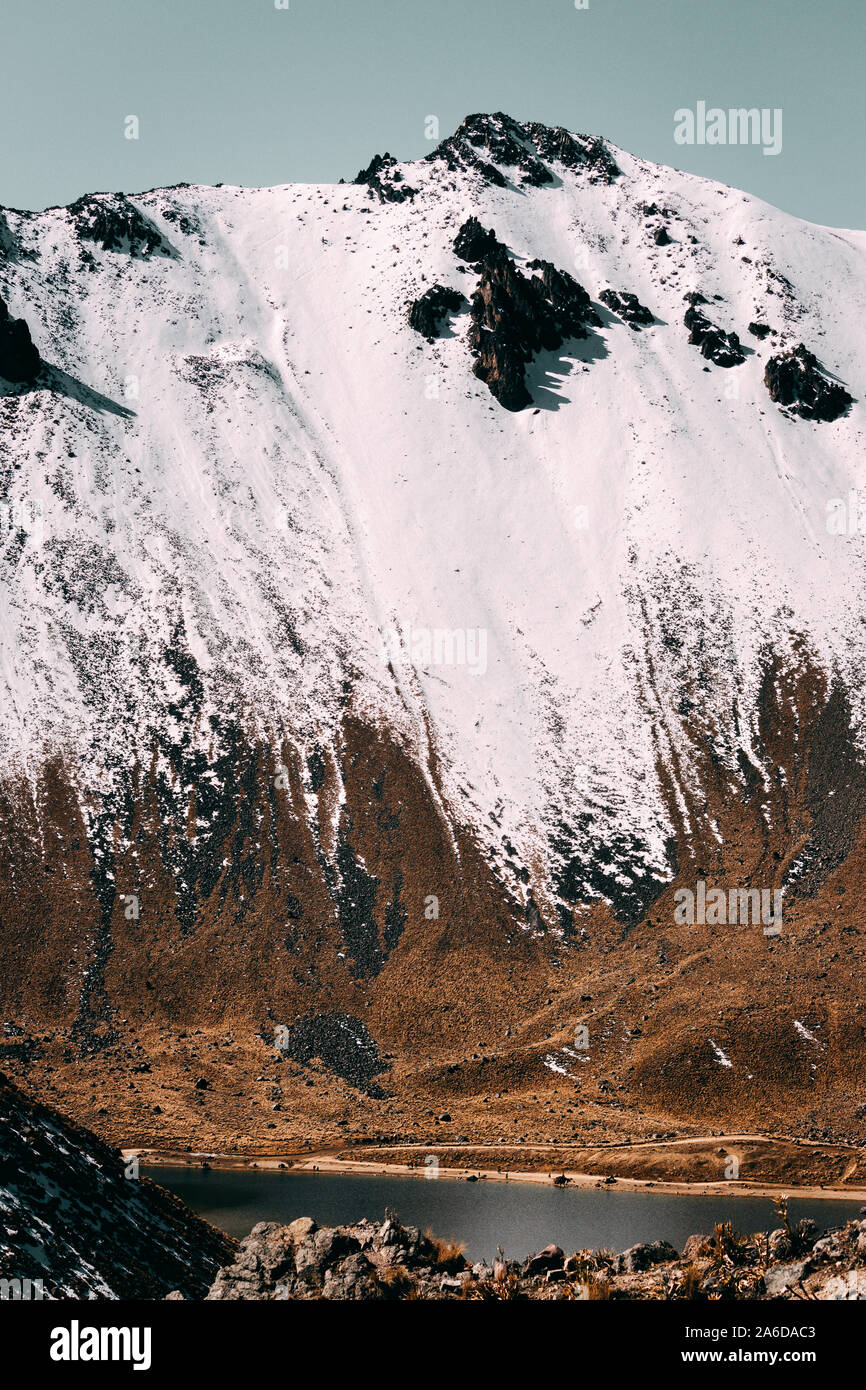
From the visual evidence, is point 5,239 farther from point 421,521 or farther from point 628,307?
point 628,307

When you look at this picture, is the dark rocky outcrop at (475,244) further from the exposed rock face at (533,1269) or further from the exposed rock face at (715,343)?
the exposed rock face at (533,1269)

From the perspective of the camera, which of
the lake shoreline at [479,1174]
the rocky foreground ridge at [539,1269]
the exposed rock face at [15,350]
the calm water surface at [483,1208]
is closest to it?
the rocky foreground ridge at [539,1269]

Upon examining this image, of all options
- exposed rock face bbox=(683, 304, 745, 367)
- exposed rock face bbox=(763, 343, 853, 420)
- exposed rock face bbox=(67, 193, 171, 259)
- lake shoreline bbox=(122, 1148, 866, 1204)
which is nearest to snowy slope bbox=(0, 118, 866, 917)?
exposed rock face bbox=(67, 193, 171, 259)

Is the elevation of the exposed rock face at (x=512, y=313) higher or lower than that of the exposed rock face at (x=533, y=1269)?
higher

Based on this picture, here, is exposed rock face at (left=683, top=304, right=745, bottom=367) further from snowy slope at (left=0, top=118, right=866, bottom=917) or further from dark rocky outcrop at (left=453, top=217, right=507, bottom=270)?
dark rocky outcrop at (left=453, top=217, right=507, bottom=270)

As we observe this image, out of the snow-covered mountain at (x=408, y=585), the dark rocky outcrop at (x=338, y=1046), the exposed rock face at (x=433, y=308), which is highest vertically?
the exposed rock face at (x=433, y=308)

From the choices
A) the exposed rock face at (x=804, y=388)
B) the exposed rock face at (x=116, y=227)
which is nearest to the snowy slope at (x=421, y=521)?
the exposed rock face at (x=116, y=227)
